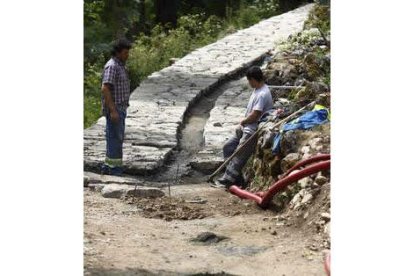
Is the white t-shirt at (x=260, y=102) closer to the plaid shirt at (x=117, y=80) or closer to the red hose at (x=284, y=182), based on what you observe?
the red hose at (x=284, y=182)

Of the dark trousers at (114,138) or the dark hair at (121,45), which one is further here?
the dark trousers at (114,138)

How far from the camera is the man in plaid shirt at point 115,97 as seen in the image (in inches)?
423

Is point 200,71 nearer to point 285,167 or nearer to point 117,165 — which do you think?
point 117,165

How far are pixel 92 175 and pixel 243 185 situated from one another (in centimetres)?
163

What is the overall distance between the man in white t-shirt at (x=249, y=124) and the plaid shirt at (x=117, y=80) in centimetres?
130

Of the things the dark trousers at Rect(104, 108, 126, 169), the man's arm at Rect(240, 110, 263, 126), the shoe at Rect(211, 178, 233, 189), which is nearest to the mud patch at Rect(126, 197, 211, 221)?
the shoe at Rect(211, 178, 233, 189)

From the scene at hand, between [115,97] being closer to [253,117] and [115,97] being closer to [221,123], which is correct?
[253,117]

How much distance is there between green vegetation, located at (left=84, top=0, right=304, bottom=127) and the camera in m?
19.6

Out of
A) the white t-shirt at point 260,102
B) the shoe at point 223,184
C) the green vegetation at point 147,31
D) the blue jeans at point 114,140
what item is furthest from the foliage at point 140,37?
the white t-shirt at point 260,102

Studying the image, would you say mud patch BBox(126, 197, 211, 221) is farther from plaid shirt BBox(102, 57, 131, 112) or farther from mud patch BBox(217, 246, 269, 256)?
mud patch BBox(217, 246, 269, 256)

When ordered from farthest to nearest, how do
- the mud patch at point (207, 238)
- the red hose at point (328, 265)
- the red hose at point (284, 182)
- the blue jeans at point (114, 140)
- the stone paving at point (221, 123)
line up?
the stone paving at point (221, 123) → the blue jeans at point (114, 140) → the red hose at point (284, 182) → the mud patch at point (207, 238) → the red hose at point (328, 265)

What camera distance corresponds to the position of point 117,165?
439 inches

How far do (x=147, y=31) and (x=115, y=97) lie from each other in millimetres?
17264

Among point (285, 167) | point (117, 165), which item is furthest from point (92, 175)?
point (285, 167)
